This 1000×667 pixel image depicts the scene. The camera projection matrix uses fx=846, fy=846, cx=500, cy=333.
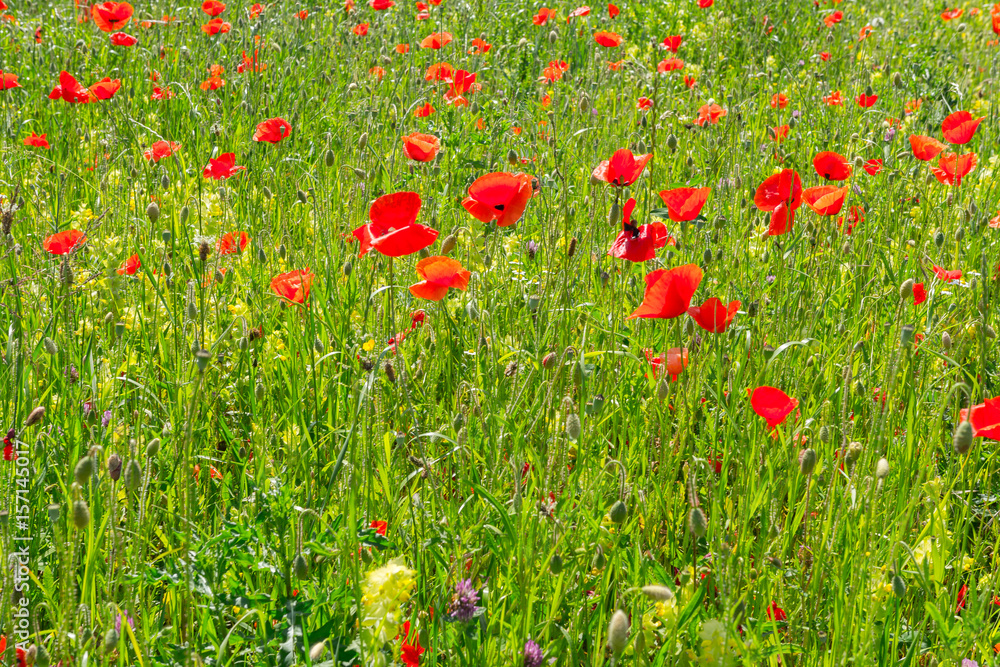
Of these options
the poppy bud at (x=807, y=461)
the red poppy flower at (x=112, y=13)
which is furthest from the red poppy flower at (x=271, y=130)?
the poppy bud at (x=807, y=461)

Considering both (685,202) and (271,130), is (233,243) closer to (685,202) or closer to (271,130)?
(271,130)

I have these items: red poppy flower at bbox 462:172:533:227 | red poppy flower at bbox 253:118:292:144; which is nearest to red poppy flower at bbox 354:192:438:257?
red poppy flower at bbox 462:172:533:227

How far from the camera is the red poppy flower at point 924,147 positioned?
261cm

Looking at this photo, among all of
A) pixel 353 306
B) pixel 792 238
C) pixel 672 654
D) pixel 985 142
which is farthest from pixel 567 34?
pixel 672 654

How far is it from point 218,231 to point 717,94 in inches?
122

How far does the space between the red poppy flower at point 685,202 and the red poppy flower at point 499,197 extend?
0.37 m

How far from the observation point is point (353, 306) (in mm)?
2465

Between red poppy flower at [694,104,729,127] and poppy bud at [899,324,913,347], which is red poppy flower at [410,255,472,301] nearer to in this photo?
poppy bud at [899,324,913,347]

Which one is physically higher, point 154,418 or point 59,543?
point 59,543

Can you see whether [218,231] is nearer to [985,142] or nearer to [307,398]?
[307,398]

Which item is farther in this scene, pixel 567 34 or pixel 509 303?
pixel 567 34

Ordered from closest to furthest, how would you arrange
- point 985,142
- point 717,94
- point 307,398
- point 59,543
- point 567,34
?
point 59,543
point 307,398
point 985,142
point 717,94
point 567,34

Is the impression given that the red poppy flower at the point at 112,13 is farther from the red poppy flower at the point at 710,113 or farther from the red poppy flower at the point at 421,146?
the red poppy flower at the point at 710,113

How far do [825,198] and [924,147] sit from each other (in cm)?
79
